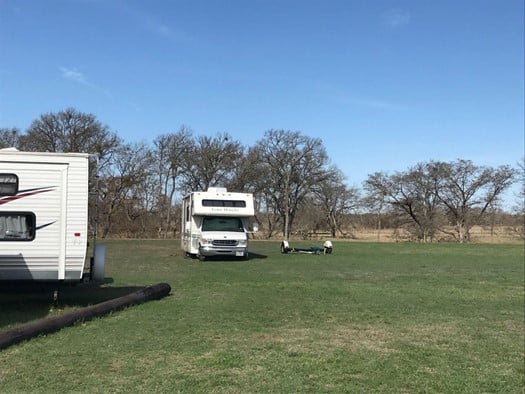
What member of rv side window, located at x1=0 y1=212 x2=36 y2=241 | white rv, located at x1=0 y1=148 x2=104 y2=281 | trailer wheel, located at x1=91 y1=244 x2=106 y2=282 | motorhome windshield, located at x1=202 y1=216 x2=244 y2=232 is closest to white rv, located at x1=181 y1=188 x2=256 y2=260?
motorhome windshield, located at x1=202 y1=216 x2=244 y2=232

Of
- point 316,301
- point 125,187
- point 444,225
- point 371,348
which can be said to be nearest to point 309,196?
point 444,225

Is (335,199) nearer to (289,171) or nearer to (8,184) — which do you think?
(289,171)

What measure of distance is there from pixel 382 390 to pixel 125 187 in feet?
163

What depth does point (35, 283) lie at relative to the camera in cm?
1009

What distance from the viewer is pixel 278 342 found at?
781cm

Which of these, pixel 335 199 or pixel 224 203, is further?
pixel 335 199

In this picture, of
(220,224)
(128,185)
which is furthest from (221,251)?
(128,185)

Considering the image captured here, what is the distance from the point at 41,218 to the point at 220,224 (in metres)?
14.9

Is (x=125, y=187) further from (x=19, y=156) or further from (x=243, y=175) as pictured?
(x=19, y=156)

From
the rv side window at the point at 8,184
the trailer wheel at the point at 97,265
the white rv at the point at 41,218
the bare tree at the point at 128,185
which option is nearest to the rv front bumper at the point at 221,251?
the trailer wheel at the point at 97,265

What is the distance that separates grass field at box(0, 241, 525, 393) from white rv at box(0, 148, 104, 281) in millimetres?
780

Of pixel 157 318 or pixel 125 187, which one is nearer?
pixel 157 318

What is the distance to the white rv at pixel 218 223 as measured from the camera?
24.0 metres

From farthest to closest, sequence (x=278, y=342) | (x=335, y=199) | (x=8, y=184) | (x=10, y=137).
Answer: (x=335, y=199)
(x=10, y=137)
(x=8, y=184)
(x=278, y=342)
